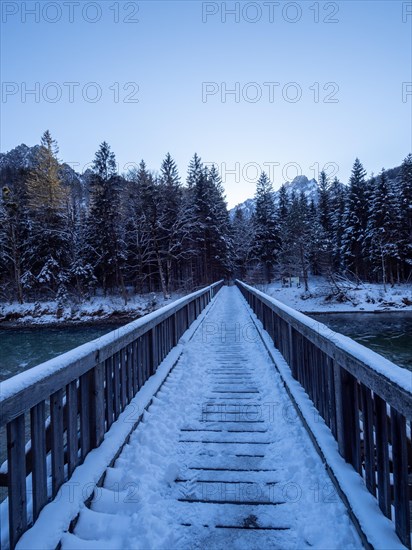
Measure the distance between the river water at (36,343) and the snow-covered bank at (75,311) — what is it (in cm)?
201

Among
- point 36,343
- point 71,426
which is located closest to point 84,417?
point 71,426

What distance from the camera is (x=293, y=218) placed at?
42344mm

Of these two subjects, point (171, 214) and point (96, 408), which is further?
point (171, 214)

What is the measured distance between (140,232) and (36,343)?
1591 cm

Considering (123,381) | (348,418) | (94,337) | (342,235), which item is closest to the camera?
(348,418)

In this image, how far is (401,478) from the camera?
1706 mm

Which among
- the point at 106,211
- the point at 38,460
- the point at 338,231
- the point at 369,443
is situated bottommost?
the point at 369,443

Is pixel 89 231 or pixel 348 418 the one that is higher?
pixel 89 231

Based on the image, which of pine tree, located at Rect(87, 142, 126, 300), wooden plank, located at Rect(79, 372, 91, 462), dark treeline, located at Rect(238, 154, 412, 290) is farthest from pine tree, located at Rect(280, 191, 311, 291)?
wooden plank, located at Rect(79, 372, 91, 462)

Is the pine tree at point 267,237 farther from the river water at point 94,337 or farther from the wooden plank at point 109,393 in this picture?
the wooden plank at point 109,393

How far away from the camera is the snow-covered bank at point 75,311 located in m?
25.3

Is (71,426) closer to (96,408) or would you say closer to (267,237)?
(96,408)

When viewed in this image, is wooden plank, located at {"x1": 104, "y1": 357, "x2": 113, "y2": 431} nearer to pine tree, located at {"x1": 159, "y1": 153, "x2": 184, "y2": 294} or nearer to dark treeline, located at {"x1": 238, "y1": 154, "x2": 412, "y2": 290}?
pine tree, located at {"x1": 159, "y1": 153, "x2": 184, "y2": 294}

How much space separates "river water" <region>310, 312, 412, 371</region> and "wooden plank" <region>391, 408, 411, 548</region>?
435 inches
